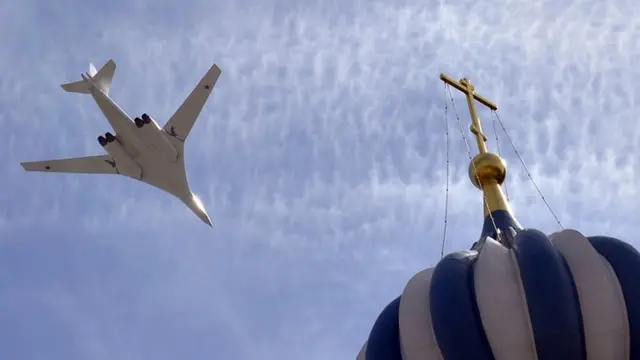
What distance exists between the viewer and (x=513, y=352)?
1396 cm

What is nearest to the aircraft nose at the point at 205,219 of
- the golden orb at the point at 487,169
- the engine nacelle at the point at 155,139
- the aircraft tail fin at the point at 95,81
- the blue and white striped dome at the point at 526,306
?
the engine nacelle at the point at 155,139

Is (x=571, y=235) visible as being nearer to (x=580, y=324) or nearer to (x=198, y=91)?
(x=580, y=324)

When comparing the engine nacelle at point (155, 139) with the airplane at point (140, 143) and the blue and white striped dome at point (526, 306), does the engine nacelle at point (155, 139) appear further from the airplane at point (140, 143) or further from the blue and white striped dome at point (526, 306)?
the blue and white striped dome at point (526, 306)

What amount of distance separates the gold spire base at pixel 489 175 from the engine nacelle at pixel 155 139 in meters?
10.5

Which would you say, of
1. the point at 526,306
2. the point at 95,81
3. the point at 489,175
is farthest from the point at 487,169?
the point at 95,81

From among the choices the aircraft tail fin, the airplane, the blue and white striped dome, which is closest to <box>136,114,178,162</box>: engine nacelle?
the airplane

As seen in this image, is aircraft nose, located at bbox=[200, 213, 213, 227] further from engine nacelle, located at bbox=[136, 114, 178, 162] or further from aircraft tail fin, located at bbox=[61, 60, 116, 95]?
aircraft tail fin, located at bbox=[61, 60, 116, 95]

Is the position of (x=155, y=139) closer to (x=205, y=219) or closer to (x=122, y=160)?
(x=122, y=160)

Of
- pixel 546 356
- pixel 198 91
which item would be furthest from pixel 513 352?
pixel 198 91

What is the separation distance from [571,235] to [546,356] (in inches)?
106

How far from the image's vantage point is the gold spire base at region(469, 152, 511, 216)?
66.4ft

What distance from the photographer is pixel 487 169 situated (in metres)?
20.8

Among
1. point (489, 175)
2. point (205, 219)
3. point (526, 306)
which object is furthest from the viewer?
point (205, 219)

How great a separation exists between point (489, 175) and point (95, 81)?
13.9 m
